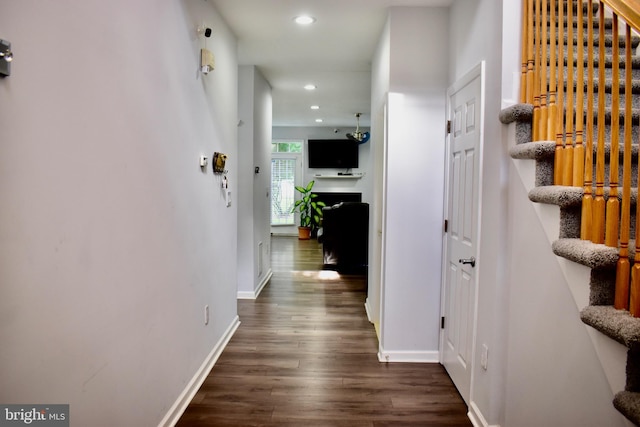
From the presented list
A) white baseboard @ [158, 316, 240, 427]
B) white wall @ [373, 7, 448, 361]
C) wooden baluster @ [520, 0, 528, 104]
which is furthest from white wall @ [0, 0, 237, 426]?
wooden baluster @ [520, 0, 528, 104]

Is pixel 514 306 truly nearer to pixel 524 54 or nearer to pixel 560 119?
pixel 560 119

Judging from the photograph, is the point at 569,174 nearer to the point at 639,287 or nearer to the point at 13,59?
the point at 639,287

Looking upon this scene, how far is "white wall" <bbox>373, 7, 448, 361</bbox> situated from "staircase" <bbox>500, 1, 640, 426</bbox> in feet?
3.73

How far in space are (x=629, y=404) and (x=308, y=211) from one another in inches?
369

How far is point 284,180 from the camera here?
1083cm

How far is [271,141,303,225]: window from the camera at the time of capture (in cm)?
1080

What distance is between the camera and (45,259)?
4.16ft

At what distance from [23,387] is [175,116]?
1545mm

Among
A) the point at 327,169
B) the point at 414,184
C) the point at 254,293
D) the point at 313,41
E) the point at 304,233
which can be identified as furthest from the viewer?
the point at 327,169

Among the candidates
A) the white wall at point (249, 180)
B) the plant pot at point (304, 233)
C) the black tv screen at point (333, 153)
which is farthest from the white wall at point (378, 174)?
the black tv screen at point (333, 153)

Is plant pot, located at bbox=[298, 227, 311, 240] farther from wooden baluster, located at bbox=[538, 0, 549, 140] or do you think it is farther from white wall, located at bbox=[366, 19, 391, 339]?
wooden baluster, located at bbox=[538, 0, 549, 140]

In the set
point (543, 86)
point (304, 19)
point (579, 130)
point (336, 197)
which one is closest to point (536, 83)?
point (543, 86)

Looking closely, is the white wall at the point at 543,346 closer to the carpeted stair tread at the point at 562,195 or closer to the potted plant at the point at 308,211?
the carpeted stair tread at the point at 562,195

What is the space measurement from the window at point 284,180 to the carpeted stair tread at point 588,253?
9.37m
